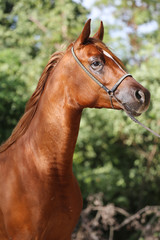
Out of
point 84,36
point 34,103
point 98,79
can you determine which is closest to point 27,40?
point 34,103

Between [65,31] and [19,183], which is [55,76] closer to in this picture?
[19,183]

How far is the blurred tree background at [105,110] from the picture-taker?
→ 6.23m

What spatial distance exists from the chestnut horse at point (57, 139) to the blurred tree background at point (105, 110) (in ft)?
10.9

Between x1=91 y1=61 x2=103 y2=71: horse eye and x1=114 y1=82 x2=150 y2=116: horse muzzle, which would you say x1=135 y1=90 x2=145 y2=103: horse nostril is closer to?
x1=114 y1=82 x2=150 y2=116: horse muzzle

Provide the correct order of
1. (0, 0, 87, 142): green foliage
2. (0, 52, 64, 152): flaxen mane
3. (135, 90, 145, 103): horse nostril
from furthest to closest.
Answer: (0, 0, 87, 142): green foliage → (0, 52, 64, 152): flaxen mane → (135, 90, 145, 103): horse nostril

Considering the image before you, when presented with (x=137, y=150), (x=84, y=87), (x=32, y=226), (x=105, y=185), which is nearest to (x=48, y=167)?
(x=32, y=226)

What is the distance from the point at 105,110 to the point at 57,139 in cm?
475

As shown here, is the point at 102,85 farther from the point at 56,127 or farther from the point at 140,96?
the point at 56,127

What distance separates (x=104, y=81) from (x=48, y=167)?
734 mm

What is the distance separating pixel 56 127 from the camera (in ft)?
7.45

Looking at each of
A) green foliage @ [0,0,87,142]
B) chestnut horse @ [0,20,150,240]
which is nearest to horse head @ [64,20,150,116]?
chestnut horse @ [0,20,150,240]

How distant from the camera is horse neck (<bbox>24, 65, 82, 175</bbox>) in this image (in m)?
2.24

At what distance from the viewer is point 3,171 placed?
240 centimetres

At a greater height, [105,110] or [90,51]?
[90,51]
